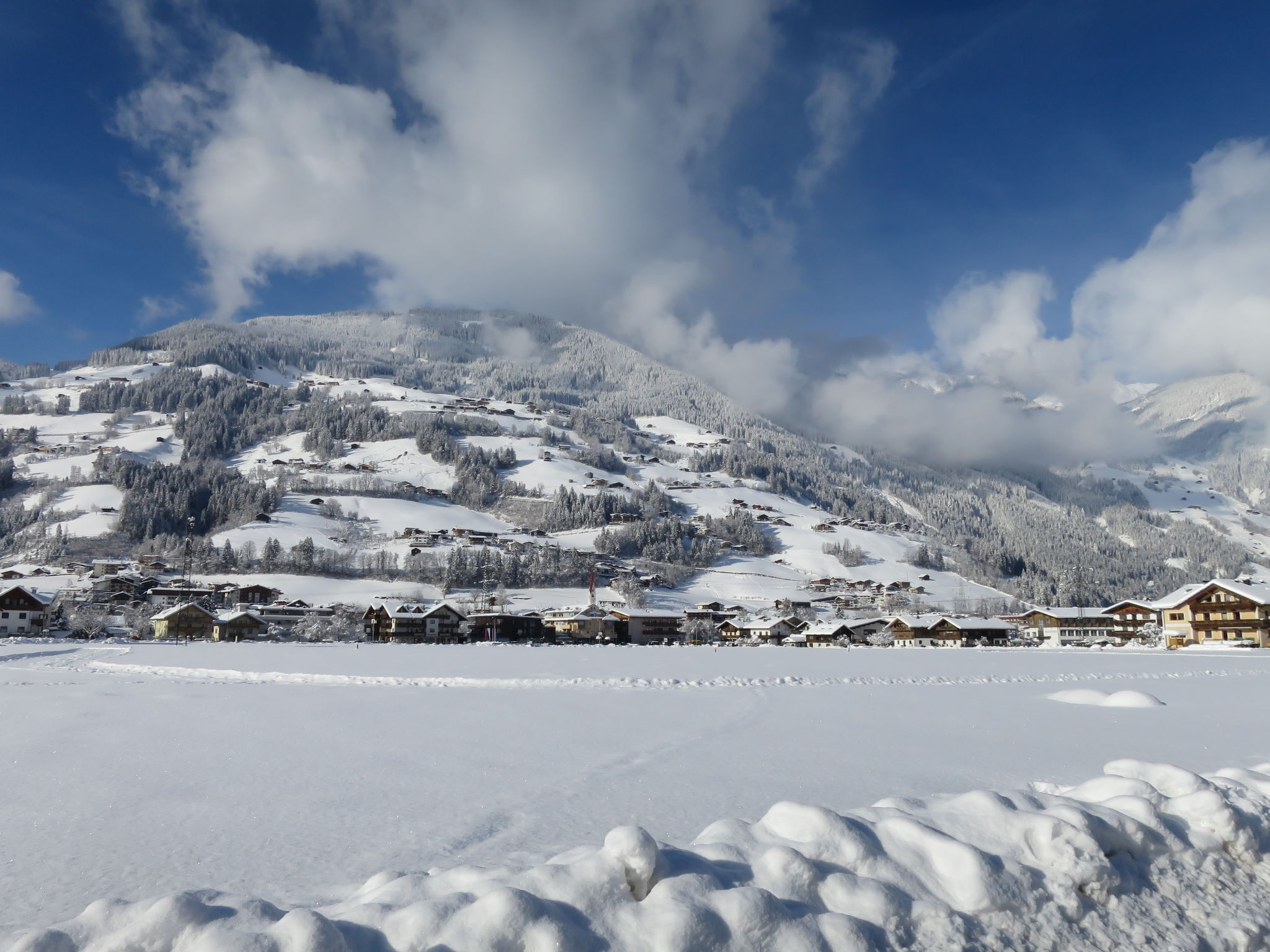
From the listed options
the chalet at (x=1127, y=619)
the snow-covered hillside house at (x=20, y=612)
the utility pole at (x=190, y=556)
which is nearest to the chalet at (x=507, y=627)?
the snow-covered hillside house at (x=20, y=612)

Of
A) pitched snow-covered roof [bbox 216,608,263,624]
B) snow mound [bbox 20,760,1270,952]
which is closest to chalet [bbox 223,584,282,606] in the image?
pitched snow-covered roof [bbox 216,608,263,624]

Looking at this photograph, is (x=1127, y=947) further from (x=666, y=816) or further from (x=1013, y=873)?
(x=666, y=816)

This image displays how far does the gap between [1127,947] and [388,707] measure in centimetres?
1805

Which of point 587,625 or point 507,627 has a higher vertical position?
point 587,625

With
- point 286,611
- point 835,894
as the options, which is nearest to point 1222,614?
point 835,894

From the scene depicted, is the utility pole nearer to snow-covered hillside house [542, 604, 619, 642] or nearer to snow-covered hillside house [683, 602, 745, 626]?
snow-covered hillside house [542, 604, 619, 642]

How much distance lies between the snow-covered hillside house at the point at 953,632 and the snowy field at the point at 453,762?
2888 inches

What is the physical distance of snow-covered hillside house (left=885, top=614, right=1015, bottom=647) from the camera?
321 feet

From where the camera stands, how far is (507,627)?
356 ft

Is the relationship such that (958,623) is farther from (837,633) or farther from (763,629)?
(763,629)

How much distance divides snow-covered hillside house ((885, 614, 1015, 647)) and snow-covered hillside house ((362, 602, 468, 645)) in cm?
6257

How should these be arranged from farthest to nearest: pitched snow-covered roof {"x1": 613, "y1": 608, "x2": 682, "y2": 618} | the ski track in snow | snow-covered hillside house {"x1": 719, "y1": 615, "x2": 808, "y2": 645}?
pitched snow-covered roof {"x1": 613, "y1": 608, "x2": 682, "y2": 618}, snow-covered hillside house {"x1": 719, "y1": 615, "x2": 808, "y2": 645}, the ski track in snow

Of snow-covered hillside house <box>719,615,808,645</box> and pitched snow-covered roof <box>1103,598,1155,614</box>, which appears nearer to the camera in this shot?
pitched snow-covered roof <box>1103,598,1155,614</box>

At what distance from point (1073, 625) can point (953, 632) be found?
24670 millimetres
